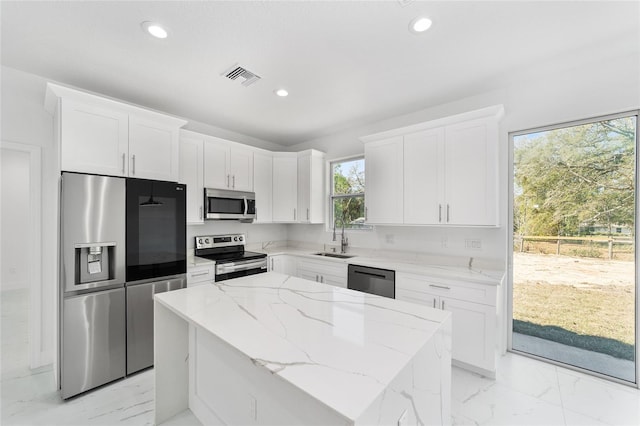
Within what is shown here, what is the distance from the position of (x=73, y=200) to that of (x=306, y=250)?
2908mm

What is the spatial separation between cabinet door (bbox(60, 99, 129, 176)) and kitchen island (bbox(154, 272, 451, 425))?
4.72ft

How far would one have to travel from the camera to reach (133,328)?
7.79ft

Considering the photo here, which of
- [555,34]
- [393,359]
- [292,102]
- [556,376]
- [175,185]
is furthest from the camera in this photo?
[292,102]

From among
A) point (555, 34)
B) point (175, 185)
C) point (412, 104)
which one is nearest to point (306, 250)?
point (175, 185)

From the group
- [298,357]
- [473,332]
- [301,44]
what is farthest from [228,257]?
[473,332]

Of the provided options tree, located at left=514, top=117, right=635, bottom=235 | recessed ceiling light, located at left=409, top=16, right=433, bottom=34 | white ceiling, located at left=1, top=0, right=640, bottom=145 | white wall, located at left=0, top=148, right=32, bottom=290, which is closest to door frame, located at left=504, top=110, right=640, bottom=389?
tree, located at left=514, top=117, right=635, bottom=235

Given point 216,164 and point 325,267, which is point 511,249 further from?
point 216,164

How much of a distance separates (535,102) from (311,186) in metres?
2.73

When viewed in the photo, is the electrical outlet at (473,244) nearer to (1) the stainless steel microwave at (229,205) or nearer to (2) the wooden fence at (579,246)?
(2) the wooden fence at (579,246)

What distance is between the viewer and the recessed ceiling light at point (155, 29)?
5.81 ft

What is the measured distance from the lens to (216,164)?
3.45m

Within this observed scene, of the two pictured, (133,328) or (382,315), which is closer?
(382,315)

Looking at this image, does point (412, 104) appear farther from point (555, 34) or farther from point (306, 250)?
point (306, 250)

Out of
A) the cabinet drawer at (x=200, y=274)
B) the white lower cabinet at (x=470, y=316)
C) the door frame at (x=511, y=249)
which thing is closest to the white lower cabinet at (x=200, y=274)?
the cabinet drawer at (x=200, y=274)
